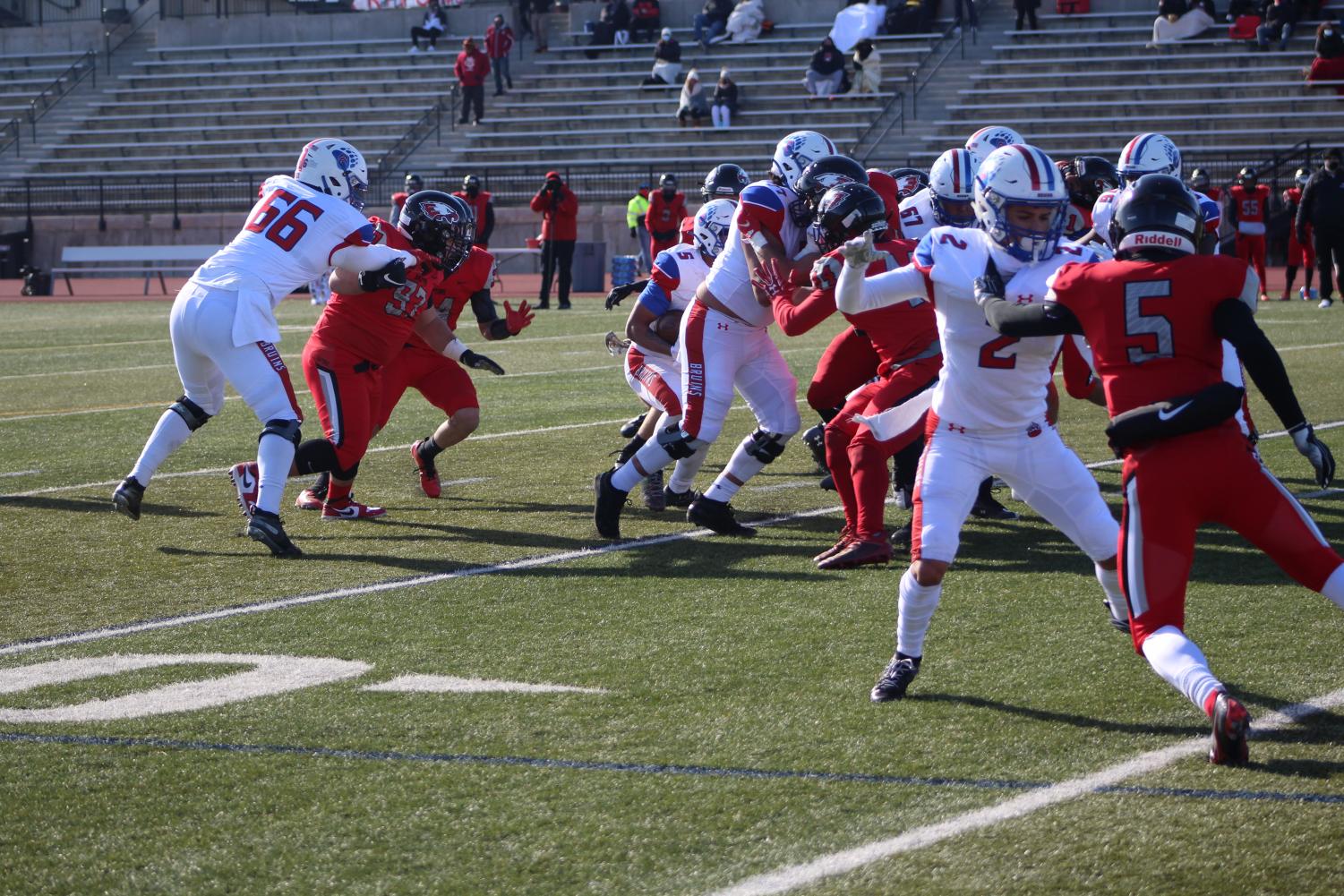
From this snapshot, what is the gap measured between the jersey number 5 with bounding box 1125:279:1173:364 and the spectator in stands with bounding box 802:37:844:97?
27.4 m

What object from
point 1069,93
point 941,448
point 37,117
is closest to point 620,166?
point 1069,93

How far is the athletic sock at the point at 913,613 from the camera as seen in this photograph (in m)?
4.88

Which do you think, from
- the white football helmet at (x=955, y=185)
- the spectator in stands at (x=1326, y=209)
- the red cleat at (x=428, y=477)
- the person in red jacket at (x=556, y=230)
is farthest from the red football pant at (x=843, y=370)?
the person in red jacket at (x=556, y=230)

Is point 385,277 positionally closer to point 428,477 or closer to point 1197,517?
point 428,477

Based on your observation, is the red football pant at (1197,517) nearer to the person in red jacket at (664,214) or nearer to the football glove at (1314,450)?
the football glove at (1314,450)

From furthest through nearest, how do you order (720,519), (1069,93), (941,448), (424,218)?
1. (1069,93)
2. (424,218)
3. (720,519)
4. (941,448)

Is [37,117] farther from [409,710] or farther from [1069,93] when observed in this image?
[409,710]

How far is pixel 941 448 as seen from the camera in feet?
16.6

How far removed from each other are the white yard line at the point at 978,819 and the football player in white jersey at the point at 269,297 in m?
4.12

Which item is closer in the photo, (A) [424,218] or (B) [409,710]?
(B) [409,710]

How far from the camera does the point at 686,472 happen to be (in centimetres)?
820

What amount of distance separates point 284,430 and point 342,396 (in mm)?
721

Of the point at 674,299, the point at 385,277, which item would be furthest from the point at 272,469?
the point at 674,299

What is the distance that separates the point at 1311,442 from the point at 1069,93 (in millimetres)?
26350
